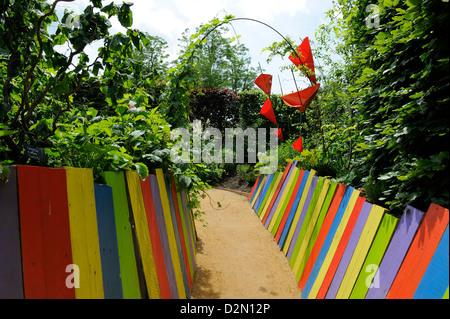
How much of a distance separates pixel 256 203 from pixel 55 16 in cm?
534

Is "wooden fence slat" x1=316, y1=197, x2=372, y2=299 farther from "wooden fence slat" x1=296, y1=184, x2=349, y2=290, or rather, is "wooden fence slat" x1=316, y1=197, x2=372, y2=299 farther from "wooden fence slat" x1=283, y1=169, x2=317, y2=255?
"wooden fence slat" x1=283, y1=169, x2=317, y2=255

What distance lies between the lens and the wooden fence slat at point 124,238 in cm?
159

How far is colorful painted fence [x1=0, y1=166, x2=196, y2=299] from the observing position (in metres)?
1.06

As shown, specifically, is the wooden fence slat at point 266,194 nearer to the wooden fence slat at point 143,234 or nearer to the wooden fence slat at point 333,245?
the wooden fence slat at point 333,245

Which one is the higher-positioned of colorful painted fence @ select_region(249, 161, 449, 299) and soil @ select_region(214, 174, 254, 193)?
colorful painted fence @ select_region(249, 161, 449, 299)

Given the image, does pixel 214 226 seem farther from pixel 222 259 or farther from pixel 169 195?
pixel 169 195

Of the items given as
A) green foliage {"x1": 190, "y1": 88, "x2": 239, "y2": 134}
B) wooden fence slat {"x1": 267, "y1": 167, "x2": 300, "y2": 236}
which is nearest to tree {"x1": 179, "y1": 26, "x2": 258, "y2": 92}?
green foliage {"x1": 190, "y1": 88, "x2": 239, "y2": 134}

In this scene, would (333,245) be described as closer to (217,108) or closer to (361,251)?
(361,251)

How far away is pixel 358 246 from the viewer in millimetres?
2053

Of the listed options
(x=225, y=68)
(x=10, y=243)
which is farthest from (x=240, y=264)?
(x=225, y=68)

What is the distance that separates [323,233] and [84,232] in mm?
2120

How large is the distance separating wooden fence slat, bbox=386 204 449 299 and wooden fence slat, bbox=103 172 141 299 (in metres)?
1.36

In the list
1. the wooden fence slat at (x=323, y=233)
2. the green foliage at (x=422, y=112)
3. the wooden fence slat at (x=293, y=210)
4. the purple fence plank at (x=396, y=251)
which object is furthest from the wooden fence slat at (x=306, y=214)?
the purple fence plank at (x=396, y=251)

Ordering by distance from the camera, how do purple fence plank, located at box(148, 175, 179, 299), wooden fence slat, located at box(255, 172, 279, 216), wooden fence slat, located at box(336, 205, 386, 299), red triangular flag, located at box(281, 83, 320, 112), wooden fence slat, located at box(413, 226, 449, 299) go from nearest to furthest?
wooden fence slat, located at box(413, 226, 449, 299)
wooden fence slat, located at box(336, 205, 386, 299)
purple fence plank, located at box(148, 175, 179, 299)
red triangular flag, located at box(281, 83, 320, 112)
wooden fence slat, located at box(255, 172, 279, 216)
